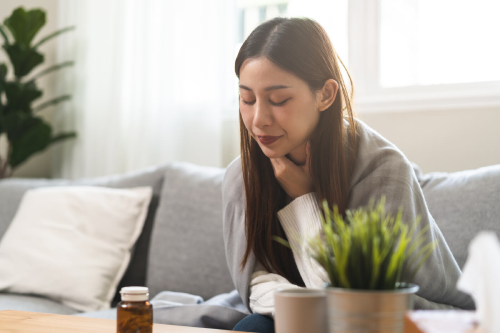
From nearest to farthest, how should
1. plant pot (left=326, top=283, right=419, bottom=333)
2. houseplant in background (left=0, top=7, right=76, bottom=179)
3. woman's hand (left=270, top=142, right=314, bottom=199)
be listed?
plant pot (left=326, top=283, right=419, bottom=333), woman's hand (left=270, top=142, right=314, bottom=199), houseplant in background (left=0, top=7, right=76, bottom=179)

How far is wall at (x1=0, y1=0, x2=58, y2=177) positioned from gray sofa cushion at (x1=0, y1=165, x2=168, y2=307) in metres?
0.68

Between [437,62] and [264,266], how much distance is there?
127 centimetres

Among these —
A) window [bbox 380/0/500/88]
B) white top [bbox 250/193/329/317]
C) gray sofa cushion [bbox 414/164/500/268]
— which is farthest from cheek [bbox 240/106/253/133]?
window [bbox 380/0/500/88]

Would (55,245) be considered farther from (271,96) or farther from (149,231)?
(271,96)

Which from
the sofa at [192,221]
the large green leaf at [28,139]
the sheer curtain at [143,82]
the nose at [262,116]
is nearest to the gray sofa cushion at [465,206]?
the sofa at [192,221]

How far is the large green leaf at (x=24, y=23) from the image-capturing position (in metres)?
2.51

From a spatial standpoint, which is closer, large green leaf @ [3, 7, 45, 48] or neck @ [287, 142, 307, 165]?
neck @ [287, 142, 307, 165]

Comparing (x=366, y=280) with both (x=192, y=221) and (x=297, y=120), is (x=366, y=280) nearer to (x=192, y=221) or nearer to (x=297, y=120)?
(x=297, y=120)

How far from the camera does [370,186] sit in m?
1.12

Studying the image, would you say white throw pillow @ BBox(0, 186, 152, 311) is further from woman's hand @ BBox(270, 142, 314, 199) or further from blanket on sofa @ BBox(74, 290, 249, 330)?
woman's hand @ BBox(270, 142, 314, 199)

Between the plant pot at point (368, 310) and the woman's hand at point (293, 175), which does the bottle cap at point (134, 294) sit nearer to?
the plant pot at point (368, 310)

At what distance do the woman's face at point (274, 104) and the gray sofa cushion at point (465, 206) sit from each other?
1.97ft

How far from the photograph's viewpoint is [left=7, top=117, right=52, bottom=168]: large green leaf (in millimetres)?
2537

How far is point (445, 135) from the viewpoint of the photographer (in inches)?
76.4
